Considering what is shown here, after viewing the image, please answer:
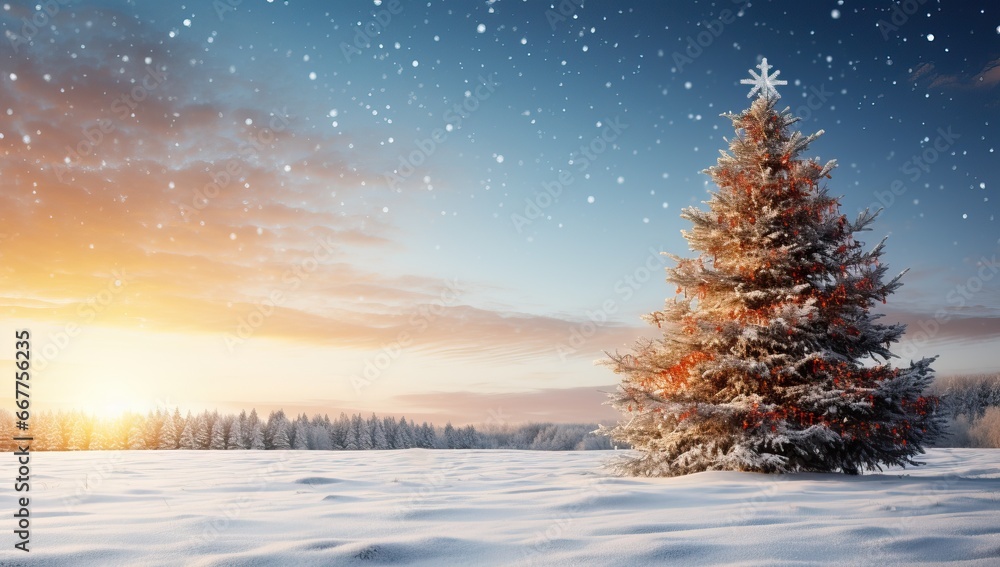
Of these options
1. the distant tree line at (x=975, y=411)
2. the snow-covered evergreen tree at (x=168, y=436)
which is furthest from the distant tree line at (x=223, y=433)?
the distant tree line at (x=975, y=411)

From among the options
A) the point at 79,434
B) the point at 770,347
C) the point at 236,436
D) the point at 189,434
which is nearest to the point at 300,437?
the point at 236,436

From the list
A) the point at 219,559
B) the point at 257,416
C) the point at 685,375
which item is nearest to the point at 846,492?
the point at 685,375

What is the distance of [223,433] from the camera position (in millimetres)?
63125

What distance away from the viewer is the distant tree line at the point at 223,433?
60.0 m

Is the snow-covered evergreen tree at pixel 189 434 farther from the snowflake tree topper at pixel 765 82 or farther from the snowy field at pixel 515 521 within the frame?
the snowflake tree topper at pixel 765 82

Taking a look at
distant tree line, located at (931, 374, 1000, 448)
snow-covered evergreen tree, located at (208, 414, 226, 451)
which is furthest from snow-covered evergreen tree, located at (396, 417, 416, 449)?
distant tree line, located at (931, 374, 1000, 448)

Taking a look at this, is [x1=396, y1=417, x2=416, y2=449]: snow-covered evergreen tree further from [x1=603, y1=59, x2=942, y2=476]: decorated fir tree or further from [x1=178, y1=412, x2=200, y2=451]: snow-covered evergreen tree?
[x1=603, y1=59, x2=942, y2=476]: decorated fir tree

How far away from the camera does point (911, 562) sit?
3.37 metres

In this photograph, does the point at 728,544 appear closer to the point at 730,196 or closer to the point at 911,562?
the point at 911,562

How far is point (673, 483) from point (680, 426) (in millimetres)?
1524

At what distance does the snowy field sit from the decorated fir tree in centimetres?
80

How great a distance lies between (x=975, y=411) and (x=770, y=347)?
57.2 m

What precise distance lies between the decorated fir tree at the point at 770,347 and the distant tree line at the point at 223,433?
44090 millimetres

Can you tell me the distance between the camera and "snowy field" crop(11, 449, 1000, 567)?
3.49 m
